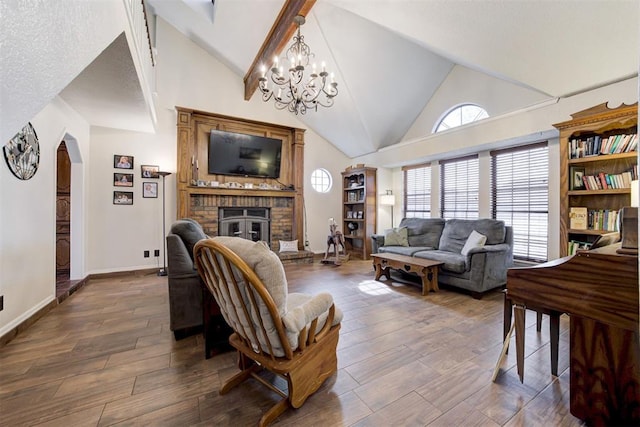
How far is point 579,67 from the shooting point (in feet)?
9.45

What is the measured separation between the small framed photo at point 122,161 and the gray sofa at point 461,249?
464 centimetres

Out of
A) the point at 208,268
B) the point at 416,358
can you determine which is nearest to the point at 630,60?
the point at 416,358

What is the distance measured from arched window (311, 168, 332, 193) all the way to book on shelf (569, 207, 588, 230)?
4511 mm

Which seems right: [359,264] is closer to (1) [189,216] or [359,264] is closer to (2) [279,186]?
(2) [279,186]

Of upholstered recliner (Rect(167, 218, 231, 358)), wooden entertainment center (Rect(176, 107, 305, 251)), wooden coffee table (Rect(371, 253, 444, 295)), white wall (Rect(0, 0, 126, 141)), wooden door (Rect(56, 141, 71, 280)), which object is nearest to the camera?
white wall (Rect(0, 0, 126, 141))

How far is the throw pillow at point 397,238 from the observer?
4.80m

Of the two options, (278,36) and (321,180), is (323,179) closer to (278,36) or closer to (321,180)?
(321,180)

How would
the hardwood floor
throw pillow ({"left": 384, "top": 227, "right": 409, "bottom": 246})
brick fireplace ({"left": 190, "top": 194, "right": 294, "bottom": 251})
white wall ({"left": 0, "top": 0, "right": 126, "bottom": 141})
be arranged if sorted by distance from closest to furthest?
white wall ({"left": 0, "top": 0, "right": 126, "bottom": 141}) → the hardwood floor → throw pillow ({"left": 384, "top": 227, "right": 409, "bottom": 246}) → brick fireplace ({"left": 190, "top": 194, "right": 294, "bottom": 251})

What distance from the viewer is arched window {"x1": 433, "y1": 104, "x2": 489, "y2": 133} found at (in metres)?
4.62

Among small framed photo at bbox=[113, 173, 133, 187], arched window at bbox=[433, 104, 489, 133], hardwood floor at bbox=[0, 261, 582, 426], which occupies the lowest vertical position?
hardwood floor at bbox=[0, 261, 582, 426]

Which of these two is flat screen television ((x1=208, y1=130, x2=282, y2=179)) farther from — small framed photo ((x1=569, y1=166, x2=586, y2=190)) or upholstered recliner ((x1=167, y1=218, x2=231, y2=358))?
small framed photo ((x1=569, y1=166, x2=586, y2=190))

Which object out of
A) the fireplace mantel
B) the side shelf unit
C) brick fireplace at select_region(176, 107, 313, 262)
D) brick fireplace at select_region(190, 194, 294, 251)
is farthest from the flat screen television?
the side shelf unit

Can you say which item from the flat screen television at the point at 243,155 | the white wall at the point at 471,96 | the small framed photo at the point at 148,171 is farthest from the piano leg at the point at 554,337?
the small framed photo at the point at 148,171

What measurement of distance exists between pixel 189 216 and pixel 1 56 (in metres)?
4.36
